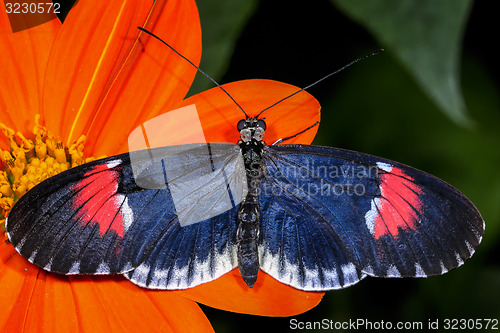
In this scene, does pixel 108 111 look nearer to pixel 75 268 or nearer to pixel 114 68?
pixel 114 68

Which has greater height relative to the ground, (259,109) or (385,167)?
(259,109)

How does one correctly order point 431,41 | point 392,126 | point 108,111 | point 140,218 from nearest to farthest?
point 431,41
point 140,218
point 108,111
point 392,126

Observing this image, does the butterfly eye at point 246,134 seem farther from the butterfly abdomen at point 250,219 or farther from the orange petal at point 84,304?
the orange petal at point 84,304

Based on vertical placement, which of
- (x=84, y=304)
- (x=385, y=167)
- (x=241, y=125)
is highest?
(x=241, y=125)

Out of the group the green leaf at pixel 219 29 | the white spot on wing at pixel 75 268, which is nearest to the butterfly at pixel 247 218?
the white spot on wing at pixel 75 268

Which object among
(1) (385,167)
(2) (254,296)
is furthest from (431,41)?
(2) (254,296)

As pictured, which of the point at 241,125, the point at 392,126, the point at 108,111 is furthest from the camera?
the point at 392,126
